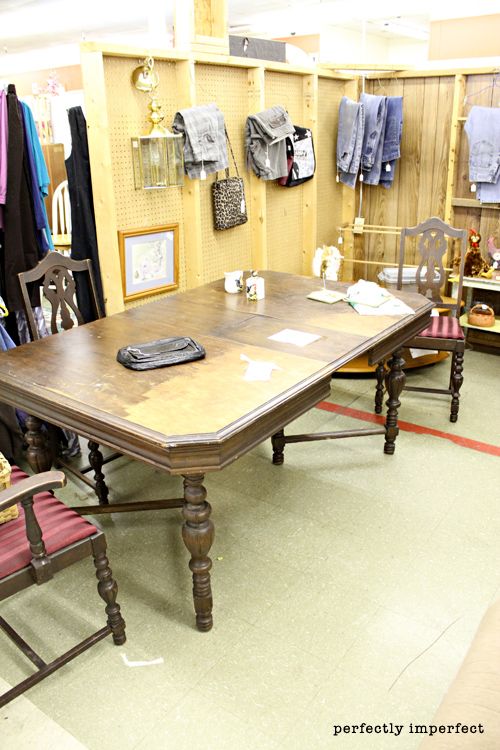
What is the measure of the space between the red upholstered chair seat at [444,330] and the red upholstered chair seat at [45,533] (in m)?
2.40

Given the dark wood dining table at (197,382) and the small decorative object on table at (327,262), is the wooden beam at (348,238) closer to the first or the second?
the small decorative object on table at (327,262)

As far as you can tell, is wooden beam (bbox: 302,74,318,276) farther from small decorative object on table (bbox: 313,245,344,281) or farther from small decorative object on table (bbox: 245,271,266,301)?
small decorative object on table (bbox: 245,271,266,301)

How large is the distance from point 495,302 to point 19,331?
12.3 feet

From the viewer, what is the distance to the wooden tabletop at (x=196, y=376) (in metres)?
2.00

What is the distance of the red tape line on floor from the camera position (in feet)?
Result: 11.6

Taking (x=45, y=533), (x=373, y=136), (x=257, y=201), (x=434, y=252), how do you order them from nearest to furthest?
(x=45, y=533), (x=434, y=252), (x=257, y=201), (x=373, y=136)

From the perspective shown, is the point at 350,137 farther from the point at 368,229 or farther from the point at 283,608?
the point at 283,608

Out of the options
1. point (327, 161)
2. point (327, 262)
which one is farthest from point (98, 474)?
point (327, 161)

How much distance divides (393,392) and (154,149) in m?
1.93

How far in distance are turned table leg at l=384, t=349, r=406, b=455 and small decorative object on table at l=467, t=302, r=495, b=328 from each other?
1.62m

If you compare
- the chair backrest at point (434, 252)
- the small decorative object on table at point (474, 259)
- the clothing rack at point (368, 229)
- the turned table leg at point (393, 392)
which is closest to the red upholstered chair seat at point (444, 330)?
the chair backrest at point (434, 252)

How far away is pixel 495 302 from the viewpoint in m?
5.20

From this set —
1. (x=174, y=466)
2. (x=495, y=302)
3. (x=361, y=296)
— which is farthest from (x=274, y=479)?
(x=495, y=302)

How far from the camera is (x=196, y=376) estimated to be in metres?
2.38
